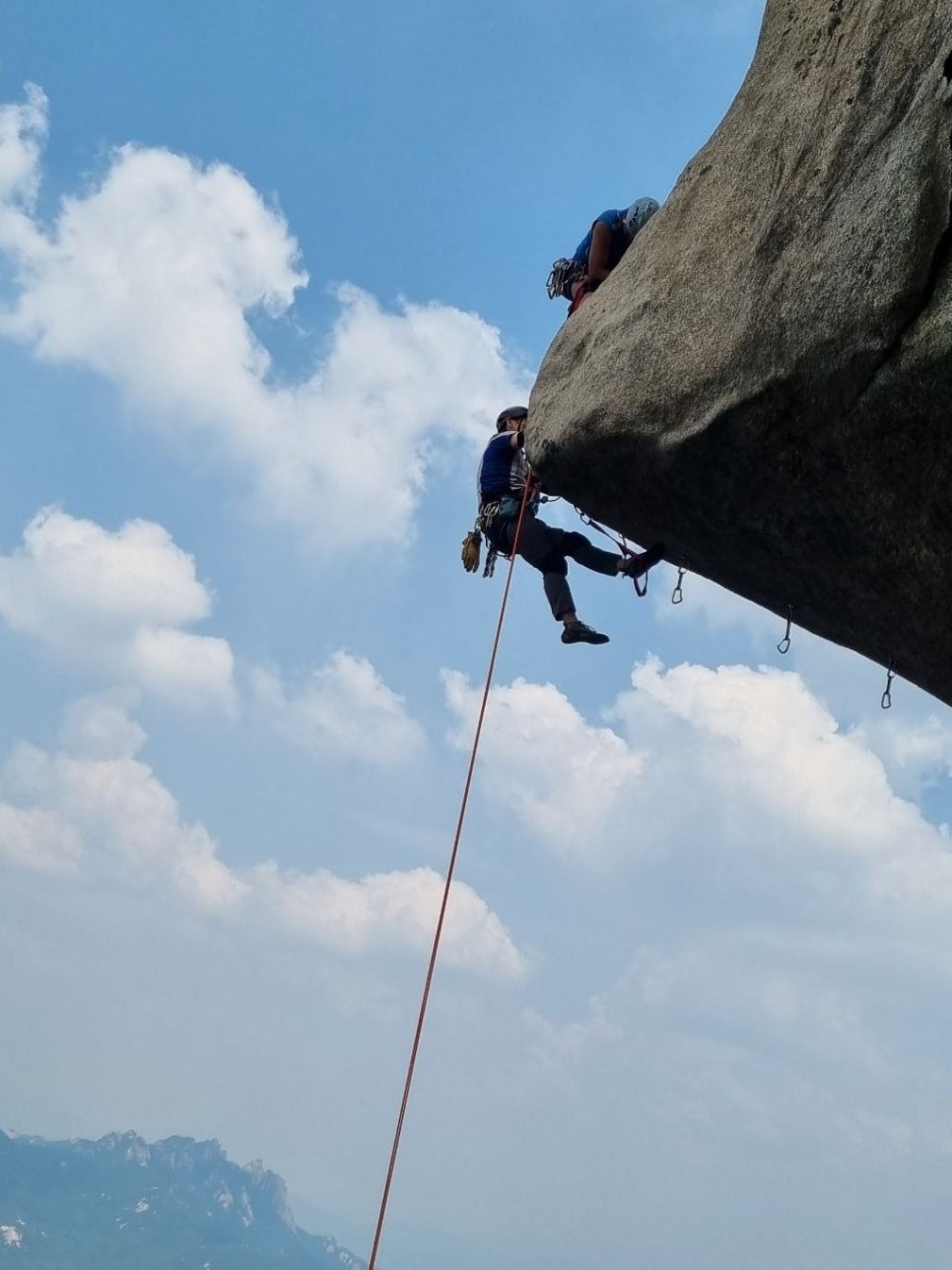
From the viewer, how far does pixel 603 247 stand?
8500mm

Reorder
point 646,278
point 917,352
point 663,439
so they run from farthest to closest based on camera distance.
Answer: point 646,278
point 663,439
point 917,352

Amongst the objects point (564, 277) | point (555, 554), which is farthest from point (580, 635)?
point (564, 277)

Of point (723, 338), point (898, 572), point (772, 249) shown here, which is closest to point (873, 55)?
point (772, 249)

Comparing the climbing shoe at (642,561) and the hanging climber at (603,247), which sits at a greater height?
the hanging climber at (603,247)

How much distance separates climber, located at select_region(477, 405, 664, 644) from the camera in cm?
859

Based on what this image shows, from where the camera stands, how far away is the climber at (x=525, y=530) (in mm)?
8594

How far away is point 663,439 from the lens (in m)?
6.15

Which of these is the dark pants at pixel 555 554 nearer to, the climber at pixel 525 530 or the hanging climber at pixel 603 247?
the climber at pixel 525 530

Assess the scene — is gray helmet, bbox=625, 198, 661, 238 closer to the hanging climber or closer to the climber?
the hanging climber

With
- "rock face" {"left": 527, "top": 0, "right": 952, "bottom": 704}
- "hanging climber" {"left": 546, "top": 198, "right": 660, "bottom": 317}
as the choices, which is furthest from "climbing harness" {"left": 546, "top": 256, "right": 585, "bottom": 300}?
"rock face" {"left": 527, "top": 0, "right": 952, "bottom": 704}

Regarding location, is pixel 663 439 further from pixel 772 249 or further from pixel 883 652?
pixel 883 652

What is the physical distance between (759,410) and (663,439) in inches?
26.6

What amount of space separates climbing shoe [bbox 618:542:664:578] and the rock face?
14cm

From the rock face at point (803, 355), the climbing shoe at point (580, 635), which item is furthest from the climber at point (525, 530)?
the rock face at point (803, 355)
